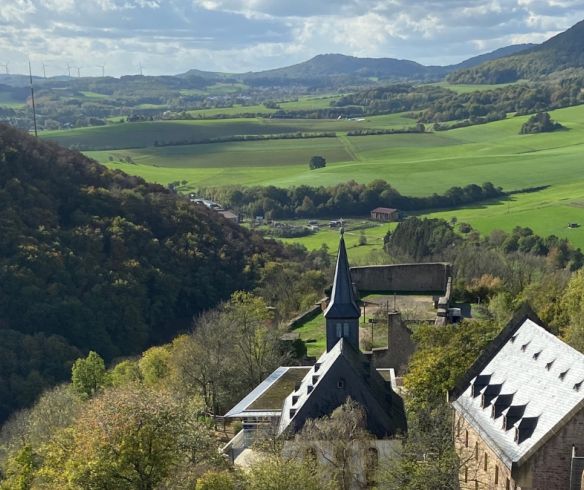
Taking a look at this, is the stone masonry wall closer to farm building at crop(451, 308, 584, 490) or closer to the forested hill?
farm building at crop(451, 308, 584, 490)

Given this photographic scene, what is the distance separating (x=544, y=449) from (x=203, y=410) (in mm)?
24766

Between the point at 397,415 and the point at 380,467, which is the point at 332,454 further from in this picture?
the point at 397,415

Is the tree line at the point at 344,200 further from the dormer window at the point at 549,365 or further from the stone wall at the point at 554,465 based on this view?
the stone wall at the point at 554,465

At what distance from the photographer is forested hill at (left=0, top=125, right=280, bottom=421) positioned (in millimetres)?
82938

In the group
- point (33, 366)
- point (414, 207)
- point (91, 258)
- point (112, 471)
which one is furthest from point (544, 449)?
point (414, 207)

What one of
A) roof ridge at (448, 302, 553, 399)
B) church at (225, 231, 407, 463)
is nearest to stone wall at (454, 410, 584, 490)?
church at (225, 231, 407, 463)

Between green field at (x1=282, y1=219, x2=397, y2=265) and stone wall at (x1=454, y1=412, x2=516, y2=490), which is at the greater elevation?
stone wall at (x1=454, y1=412, x2=516, y2=490)

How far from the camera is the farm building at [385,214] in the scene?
471ft

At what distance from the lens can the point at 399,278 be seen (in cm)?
8362

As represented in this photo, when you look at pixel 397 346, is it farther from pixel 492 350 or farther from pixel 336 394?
pixel 336 394

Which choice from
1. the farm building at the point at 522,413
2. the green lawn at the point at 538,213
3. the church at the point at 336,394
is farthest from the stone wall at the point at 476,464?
the green lawn at the point at 538,213

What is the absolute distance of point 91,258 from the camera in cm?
9269

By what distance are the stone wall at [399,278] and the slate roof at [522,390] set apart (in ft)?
133

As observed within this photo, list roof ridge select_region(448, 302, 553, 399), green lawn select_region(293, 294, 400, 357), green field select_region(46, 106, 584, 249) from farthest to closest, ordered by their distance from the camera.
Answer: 1. green field select_region(46, 106, 584, 249)
2. green lawn select_region(293, 294, 400, 357)
3. roof ridge select_region(448, 302, 553, 399)
